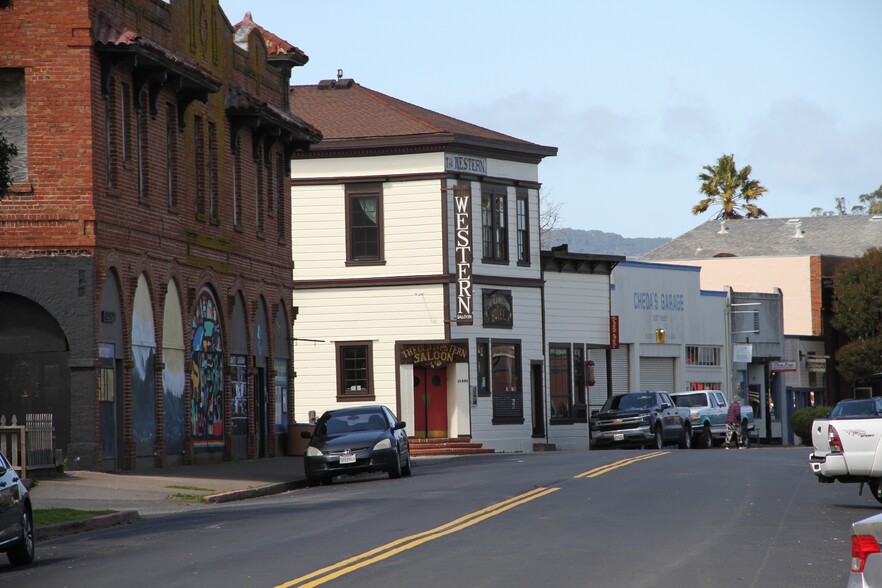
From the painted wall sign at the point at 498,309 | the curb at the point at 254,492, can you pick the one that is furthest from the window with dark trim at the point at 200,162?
the painted wall sign at the point at 498,309

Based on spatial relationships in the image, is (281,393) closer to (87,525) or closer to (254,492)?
(254,492)

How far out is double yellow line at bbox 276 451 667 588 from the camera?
43.5ft

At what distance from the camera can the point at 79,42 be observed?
28.2 meters

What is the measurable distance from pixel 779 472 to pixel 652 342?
98.7 feet

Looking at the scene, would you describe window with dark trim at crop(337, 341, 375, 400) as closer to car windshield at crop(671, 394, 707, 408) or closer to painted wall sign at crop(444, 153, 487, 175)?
painted wall sign at crop(444, 153, 487, 175)

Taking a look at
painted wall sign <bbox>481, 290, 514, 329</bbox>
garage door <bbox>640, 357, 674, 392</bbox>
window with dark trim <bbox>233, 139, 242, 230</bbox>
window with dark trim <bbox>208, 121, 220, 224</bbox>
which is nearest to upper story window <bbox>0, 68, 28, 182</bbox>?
window with dark trim <bbox>208, 121, 220, 224</bbox>

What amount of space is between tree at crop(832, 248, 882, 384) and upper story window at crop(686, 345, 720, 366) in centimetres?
878

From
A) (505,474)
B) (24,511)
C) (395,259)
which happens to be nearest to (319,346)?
(395,259)

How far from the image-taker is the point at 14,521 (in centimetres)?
1567

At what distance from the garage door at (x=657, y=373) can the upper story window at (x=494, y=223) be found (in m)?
10.9

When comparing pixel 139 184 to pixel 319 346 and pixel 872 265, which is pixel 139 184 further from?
pixel 872 265

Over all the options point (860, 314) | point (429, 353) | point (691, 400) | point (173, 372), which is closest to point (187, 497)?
point (173, 372)

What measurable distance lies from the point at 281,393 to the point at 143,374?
1054 cm

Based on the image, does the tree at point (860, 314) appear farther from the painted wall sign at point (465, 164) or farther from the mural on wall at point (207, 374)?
the mural on wall at point (207, 374)
